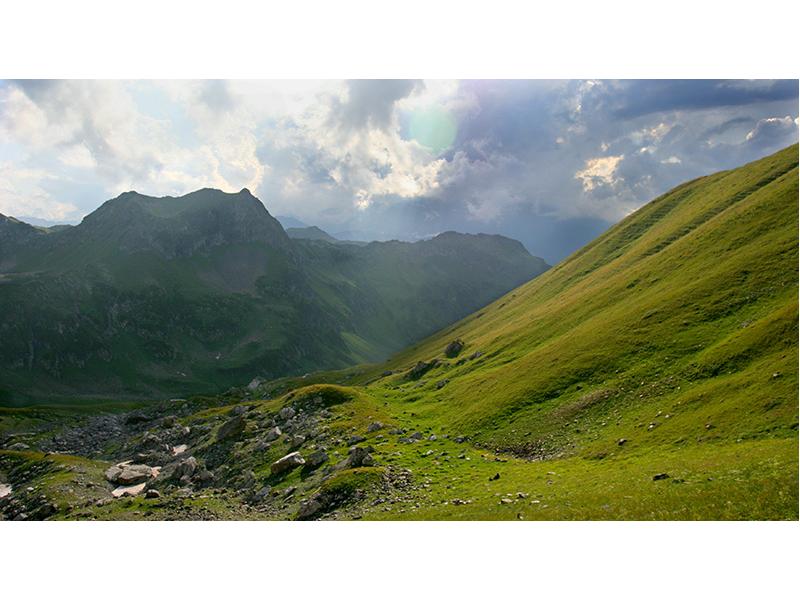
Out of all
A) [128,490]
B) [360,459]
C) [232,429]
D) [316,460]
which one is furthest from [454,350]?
[128,490]

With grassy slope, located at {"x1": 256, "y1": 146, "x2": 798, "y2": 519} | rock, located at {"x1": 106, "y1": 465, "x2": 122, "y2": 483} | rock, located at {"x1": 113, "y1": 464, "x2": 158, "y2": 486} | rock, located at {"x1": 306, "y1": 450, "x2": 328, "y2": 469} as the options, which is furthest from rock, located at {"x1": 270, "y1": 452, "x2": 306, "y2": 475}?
rock, located at {"x1": 106, "y1": 465, "x2": 122, "y2": 483}

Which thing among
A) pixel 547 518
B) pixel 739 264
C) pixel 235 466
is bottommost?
pixel 235 466

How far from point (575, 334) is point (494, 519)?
5233 centimetres

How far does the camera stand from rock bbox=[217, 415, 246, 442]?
70800mm

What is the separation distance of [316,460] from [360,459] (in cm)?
718

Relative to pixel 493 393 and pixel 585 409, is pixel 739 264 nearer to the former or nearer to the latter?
pixel 585 409

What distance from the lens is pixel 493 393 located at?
65000mm

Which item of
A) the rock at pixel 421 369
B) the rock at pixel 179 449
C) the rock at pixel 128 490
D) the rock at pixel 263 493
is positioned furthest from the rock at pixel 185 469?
the rock at pixel 421 369

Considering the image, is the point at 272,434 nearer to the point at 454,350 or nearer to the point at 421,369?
the point at 421,369

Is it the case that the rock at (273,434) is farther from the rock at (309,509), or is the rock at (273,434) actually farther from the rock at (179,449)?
the rock at (309,509)

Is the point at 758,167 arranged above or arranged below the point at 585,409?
above

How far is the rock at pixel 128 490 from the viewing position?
52.0m

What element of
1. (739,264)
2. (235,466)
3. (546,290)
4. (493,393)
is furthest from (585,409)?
(546,290)

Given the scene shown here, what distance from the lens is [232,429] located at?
7200cm
